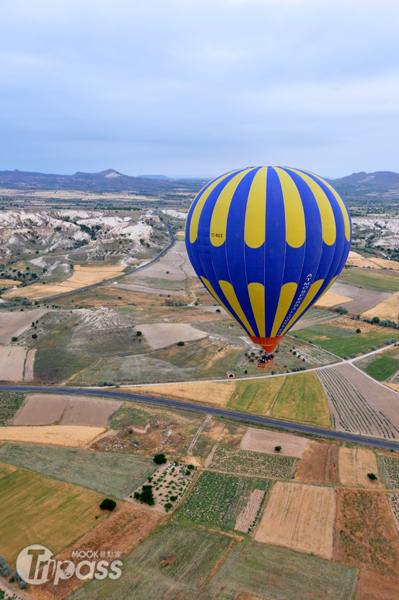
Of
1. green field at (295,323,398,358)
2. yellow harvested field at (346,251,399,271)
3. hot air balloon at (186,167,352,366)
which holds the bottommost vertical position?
green field at (295,323,398,358)

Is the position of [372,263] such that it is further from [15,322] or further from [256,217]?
[256,217]

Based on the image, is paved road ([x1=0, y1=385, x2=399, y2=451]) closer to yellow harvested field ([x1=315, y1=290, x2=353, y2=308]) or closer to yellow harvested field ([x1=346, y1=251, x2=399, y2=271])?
yellow harvested field ([x1=315, y1=290, x2=353, y2=308])

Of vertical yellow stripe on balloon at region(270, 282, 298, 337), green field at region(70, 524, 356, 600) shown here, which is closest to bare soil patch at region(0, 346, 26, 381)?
green field at region(70, 524, 356, 600)

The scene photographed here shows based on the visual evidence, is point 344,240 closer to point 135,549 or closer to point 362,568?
point 362,568

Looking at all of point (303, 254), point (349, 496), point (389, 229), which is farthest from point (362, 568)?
point (389, 229)

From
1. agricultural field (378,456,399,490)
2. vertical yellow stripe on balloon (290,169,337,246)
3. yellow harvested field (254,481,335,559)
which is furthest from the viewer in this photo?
agricultural field (378,456,399,490)

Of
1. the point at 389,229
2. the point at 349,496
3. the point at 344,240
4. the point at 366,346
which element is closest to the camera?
the point at 344,240
